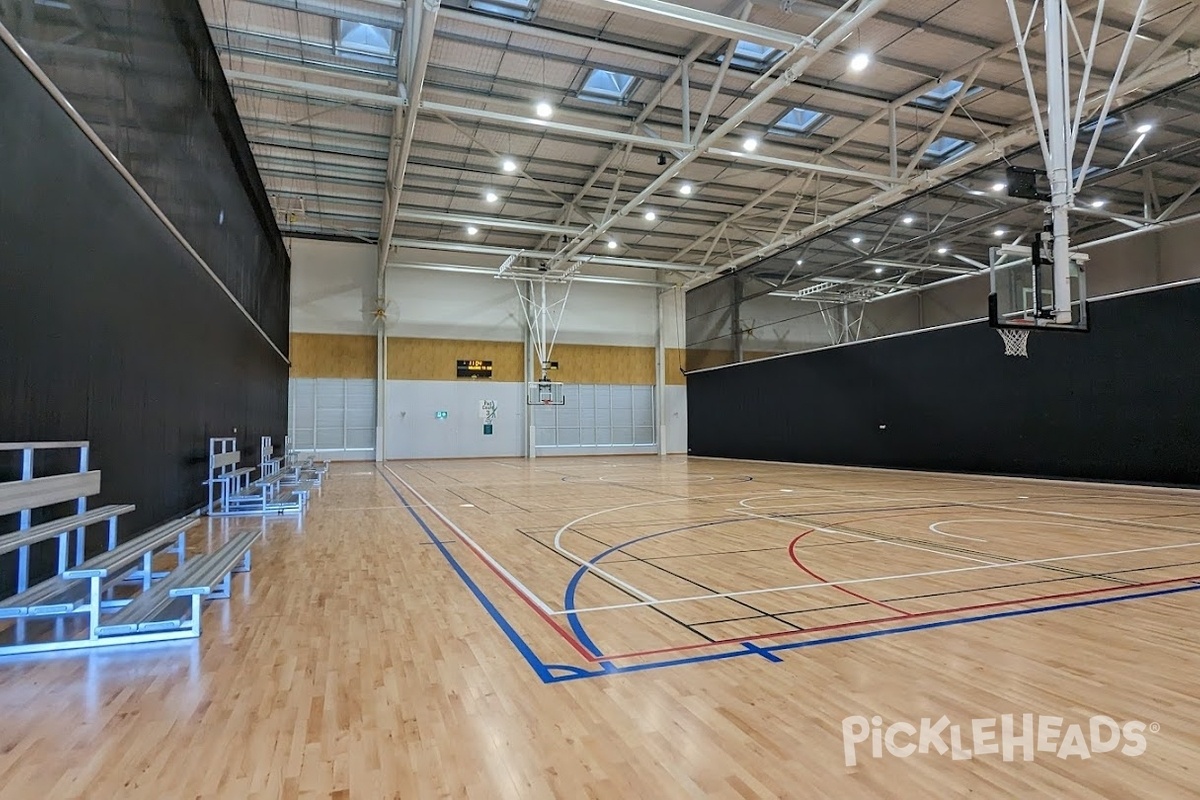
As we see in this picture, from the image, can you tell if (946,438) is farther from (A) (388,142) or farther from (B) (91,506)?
(B) (91,506)

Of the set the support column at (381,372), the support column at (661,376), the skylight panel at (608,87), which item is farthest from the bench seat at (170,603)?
the support column at (661,376)

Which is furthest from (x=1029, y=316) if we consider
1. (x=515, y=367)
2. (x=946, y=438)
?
(x=515, y=367)

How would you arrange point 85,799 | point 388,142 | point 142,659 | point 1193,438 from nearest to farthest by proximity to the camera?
point 85,799
point 142,659
point 1193,438
point 388,142

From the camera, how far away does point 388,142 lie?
14.2 meters

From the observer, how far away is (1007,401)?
13.1m

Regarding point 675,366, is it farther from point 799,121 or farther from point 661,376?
point 799,121

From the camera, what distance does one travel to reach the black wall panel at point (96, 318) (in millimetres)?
3818

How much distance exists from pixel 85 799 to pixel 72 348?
376cm

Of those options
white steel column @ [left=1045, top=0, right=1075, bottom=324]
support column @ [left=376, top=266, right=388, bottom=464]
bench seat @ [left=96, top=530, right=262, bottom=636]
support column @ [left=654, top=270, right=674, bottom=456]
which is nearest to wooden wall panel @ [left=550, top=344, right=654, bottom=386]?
support column @ [left=654, top=270, right=674, bottom=456]

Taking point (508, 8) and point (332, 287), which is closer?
point (508, 8)

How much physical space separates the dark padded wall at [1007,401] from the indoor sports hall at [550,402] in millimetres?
80

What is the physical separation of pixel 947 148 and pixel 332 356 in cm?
1843

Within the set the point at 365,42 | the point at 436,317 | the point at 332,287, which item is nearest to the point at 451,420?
the point at 436,317

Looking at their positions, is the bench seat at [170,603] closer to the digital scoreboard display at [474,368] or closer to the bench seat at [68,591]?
the bench seat at [68,591]
